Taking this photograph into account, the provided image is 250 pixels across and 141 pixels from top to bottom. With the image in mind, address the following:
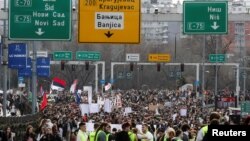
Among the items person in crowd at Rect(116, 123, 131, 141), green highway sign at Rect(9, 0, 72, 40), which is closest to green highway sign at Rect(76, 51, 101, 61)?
green highway sign at Rect(9, 0, 72, 40)

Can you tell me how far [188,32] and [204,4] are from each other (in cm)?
A: 121

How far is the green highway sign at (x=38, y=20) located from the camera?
28891 millimetres

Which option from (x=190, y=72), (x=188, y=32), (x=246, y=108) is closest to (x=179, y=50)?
(x=190, y=72)

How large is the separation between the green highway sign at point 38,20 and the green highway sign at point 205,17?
5114 mm

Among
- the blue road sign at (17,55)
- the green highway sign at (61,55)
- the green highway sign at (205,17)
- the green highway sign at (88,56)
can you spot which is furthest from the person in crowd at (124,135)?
the green highway sign at (61,55)

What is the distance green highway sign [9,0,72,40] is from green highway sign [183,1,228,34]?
16.8 ft

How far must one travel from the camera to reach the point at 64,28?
29672 mm

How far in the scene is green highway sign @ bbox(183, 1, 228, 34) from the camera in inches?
1268

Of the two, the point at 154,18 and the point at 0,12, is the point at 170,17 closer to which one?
the point at 154,18

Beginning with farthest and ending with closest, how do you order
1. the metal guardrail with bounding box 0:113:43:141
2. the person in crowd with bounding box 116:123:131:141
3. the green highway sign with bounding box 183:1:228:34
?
the green highway sign with bounding box 183:1:228:34, the metal guardrail with bounding box 0:113:43:141, the person in crowd with bounding box 116:123:131:141

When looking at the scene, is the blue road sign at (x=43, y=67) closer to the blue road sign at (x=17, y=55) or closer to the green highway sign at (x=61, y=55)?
the blue road sign at (x=17, y=55)

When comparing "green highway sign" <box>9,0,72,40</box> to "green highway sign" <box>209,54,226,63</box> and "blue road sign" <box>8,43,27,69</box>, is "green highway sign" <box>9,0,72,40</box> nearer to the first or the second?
"blue road sign" <box>8,43,27,69</box>

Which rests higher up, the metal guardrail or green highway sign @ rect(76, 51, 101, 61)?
green highway sign @ rect(76, 51, 101, 61)

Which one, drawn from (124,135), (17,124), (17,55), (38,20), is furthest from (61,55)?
(124,135)
